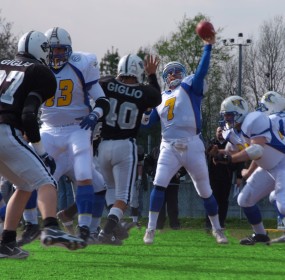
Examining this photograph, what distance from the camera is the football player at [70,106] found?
858 cm

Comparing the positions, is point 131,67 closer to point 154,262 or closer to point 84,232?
point 84,232

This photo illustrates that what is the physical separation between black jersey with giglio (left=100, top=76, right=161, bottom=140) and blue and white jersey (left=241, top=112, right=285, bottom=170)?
1.02 meters

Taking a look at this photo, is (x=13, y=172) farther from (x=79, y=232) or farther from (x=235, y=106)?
(x=235, y=106)

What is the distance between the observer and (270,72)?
4425 centimetres

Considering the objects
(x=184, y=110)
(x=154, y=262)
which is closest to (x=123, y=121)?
(x=184, y=110)

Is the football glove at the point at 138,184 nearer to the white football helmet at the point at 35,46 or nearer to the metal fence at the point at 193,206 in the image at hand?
the metal fence at the point at 193,206

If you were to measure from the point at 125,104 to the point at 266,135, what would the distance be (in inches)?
60.8

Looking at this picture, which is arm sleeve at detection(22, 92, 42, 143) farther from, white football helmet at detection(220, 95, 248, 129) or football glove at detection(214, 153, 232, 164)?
white football helmet at detection(220, 95, 248, 129)

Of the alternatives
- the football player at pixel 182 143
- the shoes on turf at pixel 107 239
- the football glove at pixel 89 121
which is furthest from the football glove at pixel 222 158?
the football glove at pixel 89 121

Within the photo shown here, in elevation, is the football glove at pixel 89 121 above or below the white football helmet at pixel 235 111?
above

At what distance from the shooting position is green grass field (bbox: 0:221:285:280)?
6.61 m

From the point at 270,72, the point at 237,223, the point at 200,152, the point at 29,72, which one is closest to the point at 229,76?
the point at 270,72

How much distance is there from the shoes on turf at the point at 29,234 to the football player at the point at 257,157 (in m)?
2.01

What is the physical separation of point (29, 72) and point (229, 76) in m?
41.4
